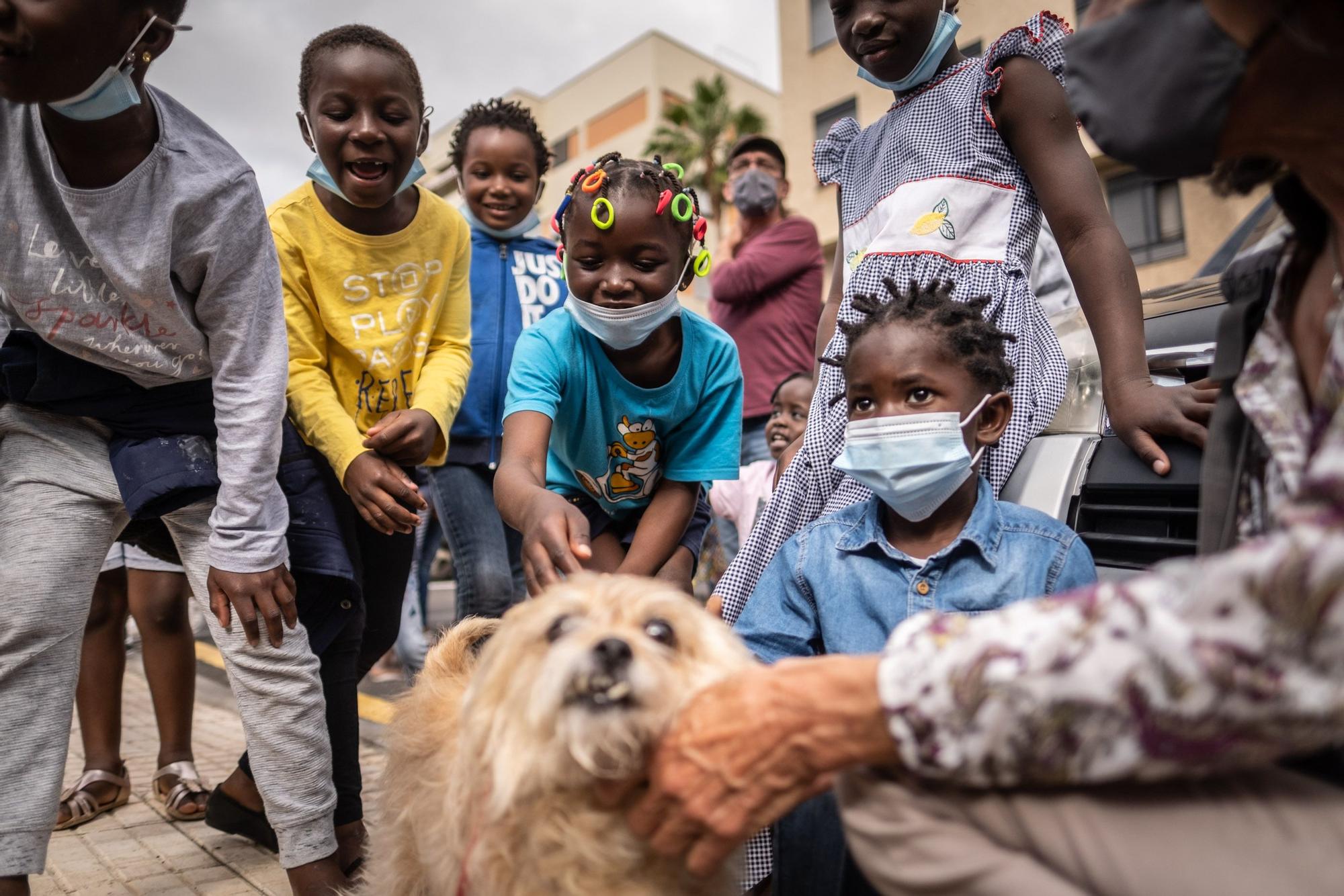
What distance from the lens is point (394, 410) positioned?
324cm

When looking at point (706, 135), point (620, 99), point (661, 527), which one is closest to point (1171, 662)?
point (661, 527)

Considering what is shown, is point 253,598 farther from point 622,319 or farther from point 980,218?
point 980,218

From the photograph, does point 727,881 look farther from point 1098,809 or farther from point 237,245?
point 237,245

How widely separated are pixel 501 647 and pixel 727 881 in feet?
1.97

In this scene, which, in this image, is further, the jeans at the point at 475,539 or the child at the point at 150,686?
the child at the point at 150,686

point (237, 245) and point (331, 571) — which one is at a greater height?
point (237, 245)

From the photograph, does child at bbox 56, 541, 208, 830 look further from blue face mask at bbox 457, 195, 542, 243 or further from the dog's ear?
blue face mask at bbox 457, 195, 542, 243

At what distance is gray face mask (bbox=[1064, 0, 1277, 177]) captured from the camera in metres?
1.23

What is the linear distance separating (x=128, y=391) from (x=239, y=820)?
1.60 m

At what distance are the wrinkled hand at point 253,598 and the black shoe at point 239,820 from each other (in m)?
1.02

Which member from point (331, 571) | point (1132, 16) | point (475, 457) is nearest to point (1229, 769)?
point (1132, 16)

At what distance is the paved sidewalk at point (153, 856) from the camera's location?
290cm

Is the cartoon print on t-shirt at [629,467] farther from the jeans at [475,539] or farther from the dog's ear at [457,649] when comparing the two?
the dog's ear at [457,649]

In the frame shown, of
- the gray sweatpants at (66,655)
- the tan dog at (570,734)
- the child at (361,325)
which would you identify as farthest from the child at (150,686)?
the tan dog at (570,734)
